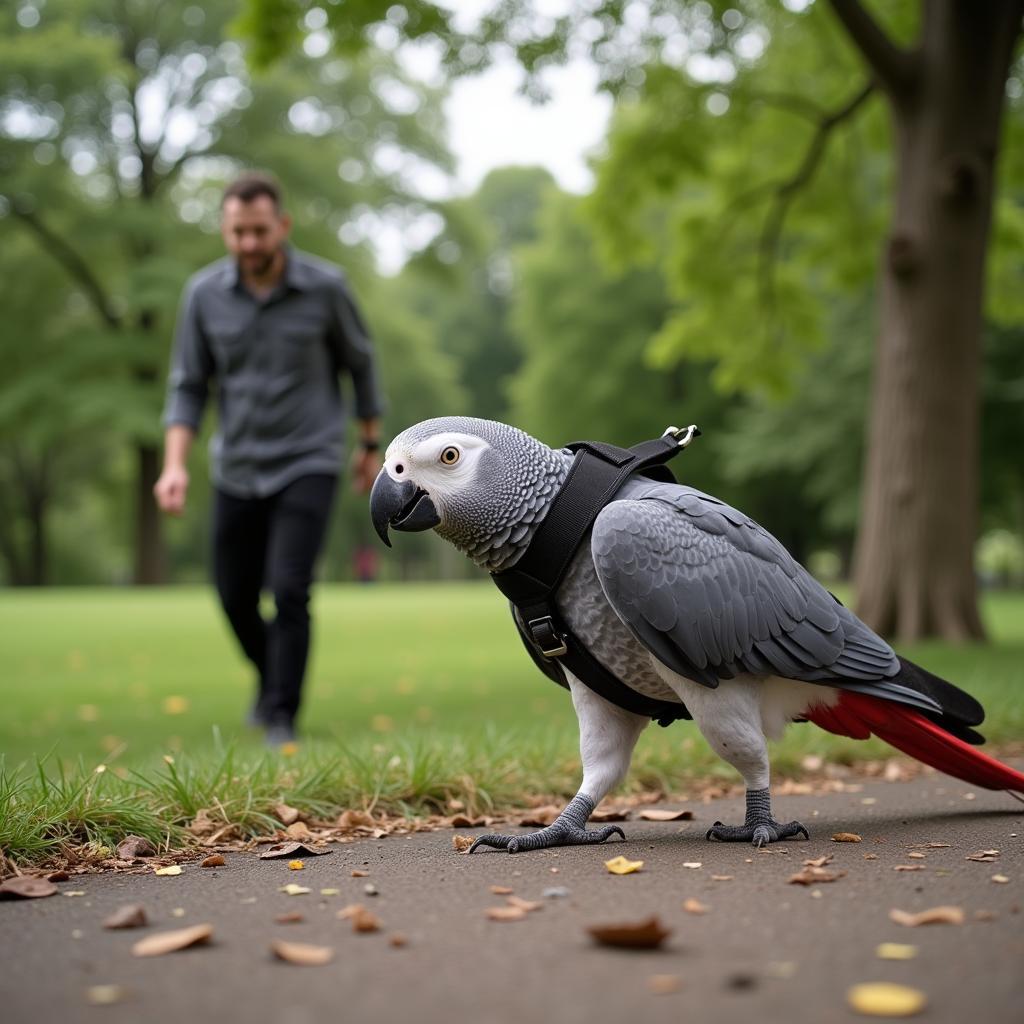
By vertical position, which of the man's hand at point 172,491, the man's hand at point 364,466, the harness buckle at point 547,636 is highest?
the man's hand at point 364,466

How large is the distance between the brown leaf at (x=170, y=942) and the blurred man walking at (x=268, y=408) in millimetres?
3175

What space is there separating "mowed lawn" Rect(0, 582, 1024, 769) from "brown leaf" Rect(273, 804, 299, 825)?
31cm

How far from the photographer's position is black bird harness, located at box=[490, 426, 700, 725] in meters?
2.92

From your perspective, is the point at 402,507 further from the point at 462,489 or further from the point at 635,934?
the point at 635,934

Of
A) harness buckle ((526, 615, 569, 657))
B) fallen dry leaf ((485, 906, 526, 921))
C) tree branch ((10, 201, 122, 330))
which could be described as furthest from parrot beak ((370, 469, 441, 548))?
tree branch ((10, 201, 122, 330))

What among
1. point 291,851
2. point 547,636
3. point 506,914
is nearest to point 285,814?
point 291,851

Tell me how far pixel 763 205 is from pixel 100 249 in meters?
18.9

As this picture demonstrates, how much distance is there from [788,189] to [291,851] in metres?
10.9

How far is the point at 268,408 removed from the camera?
221 inches

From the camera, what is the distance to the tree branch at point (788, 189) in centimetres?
1120

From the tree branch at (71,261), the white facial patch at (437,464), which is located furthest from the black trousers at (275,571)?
the tree branch at (71,261)

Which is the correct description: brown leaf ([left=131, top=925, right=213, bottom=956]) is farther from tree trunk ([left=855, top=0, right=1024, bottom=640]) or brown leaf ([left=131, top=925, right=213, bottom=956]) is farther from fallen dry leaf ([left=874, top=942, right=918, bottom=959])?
tree trunk ([left=855, top=0, right=1024, bottom=640])

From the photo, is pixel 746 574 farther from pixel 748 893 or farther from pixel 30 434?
pixel 30 434

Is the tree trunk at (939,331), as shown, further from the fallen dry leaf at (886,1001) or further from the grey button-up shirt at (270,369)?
the fallen dry leaf at (886,1001)
